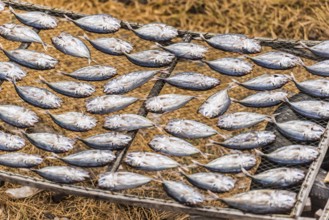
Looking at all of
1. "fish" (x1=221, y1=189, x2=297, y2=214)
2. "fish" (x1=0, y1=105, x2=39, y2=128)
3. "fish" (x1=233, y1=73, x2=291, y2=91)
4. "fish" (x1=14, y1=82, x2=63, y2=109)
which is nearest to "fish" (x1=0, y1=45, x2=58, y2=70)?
"fish" (x1=14, y1=82, x2=63, y2=109)

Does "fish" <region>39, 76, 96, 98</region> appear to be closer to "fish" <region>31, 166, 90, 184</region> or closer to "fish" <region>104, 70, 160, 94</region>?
"fish" <region>104, 70, 160, 94</region>

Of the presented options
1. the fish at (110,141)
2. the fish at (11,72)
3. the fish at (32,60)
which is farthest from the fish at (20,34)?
the fish at (110,141)

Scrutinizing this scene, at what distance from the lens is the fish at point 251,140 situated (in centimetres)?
579

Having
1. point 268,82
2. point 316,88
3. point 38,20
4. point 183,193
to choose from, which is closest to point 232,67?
point 268,82

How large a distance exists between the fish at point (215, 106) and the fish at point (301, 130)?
50 cm

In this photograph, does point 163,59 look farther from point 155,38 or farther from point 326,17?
point 326,17

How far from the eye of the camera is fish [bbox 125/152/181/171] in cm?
560

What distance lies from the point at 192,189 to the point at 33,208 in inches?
72.1

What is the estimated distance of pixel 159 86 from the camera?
6449mm

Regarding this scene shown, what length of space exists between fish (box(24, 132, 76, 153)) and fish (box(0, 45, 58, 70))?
0.93 m

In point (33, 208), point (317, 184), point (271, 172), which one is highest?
point (271, 172)

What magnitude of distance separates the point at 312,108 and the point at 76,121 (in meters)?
1.96

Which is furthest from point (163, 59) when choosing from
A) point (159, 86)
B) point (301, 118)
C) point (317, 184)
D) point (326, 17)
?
point (326, 17)

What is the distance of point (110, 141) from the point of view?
19.0ft
